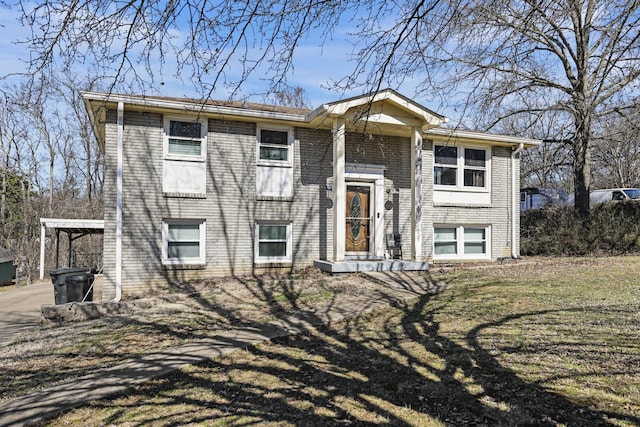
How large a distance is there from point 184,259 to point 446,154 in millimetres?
9072

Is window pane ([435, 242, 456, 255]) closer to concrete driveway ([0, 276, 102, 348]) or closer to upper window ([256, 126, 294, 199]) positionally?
upper window ([256, 126, 294, 199])

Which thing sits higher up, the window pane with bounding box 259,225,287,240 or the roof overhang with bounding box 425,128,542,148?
the roof overhang with bounding box 425,128,542,148

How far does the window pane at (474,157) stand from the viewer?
47.4ft

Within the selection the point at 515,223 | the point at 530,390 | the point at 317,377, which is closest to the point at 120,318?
the point at 317,377

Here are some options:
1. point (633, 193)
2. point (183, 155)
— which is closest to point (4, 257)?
point (183, 155)

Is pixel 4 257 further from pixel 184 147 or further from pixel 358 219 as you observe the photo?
pixel 358 219

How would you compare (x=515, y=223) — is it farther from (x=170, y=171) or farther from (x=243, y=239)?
(x=170, y=171)

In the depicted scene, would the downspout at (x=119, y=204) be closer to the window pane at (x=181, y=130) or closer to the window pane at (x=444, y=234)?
the window pane at (x=181, y=130)

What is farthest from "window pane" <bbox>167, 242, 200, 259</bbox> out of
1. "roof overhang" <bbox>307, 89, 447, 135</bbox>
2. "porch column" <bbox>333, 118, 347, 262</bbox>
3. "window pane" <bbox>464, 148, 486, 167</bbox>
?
"window pane" <bbox>464, 148, 486, 167</bbox>

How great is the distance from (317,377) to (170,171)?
27.5 ft

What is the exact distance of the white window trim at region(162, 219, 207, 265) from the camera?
11.3 meters

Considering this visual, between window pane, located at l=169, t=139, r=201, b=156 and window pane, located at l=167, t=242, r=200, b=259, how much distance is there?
8.17 feet

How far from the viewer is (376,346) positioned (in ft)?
18.5

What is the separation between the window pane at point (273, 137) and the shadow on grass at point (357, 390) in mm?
7473
